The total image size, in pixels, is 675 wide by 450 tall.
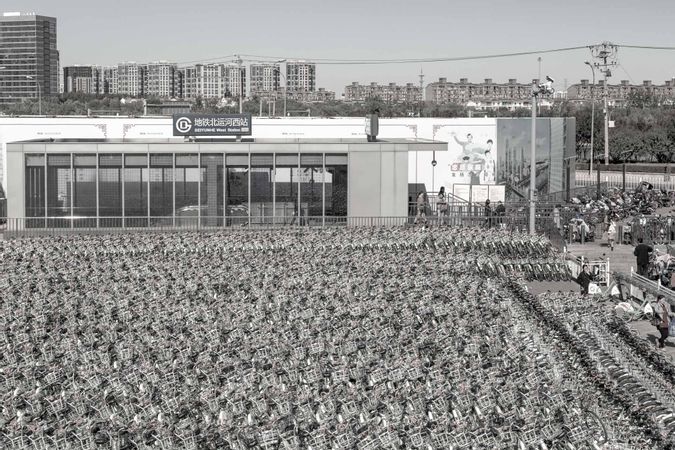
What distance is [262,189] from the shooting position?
117 ft

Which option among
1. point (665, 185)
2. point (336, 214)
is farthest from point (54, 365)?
point (665, 185)

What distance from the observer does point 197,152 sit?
118 ft

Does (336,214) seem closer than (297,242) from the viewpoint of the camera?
No

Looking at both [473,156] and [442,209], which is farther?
[473,156]

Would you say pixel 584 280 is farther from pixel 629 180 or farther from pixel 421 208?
pixel 629 180

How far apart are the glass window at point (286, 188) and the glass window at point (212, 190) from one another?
174 cm

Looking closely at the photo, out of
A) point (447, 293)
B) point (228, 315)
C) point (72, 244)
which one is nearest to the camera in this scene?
point (228, 315)

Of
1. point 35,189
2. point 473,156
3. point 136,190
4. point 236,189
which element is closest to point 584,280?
point 236,189

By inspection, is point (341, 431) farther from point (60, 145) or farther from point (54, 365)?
point (60, 145)

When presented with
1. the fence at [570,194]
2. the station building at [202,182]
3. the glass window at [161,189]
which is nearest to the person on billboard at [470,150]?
the fence at [570,194]

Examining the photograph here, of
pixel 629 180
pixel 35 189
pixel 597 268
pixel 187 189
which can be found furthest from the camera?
pixel 629 180

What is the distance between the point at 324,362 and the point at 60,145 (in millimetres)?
22061

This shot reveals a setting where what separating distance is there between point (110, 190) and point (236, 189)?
3.85 meters

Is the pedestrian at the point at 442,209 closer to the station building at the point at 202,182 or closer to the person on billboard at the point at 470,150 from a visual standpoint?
the station building at the point at 202,182
